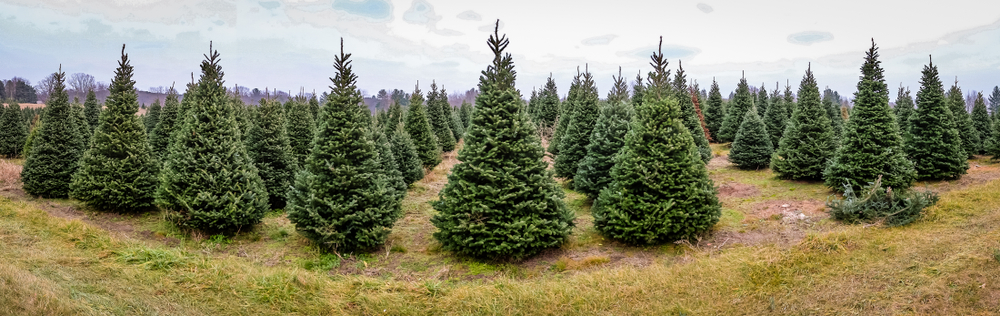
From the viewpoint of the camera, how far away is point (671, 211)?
11.4 metres

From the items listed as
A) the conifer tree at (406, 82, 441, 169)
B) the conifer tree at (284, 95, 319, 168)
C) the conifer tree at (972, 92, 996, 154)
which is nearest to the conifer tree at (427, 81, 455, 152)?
the conifer tree at (406, 82, 441, 169)

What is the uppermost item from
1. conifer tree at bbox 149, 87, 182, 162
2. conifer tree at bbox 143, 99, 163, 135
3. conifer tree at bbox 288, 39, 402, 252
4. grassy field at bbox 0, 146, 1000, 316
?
conifer tree at bbox 143, 99, 163, 135

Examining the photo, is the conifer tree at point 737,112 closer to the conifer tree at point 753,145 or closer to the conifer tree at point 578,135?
the conifer tree at point 753,145

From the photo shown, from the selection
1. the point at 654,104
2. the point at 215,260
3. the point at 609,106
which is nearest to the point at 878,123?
the point at 609,106

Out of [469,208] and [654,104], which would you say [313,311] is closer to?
[469,208]

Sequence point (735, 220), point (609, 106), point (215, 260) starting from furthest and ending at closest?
1. point (609, 106)
2. point (735, 220)
3. point (215, 260)

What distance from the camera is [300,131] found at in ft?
63.2

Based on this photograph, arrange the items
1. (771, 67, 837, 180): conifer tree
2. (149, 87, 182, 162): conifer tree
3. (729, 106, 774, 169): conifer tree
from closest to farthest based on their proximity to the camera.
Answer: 1. (771, 67, 837, 180): conifer tree
2. (149, 87, 182, 162): conifer tree
3. (729, 106, 774, 169): conifer tree

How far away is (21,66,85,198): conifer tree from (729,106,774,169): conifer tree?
29.1 meters

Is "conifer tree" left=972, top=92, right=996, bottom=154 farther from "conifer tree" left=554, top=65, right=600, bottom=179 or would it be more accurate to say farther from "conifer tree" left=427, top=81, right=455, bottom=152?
"conifer tree" left=427, top=81, right=455, bottom=152

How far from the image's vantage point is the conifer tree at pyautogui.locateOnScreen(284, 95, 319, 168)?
18.9 metres

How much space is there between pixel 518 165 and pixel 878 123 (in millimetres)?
14387

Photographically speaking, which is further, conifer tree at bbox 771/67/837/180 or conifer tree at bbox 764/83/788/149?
conifer tree at bbox 764/83/788/149

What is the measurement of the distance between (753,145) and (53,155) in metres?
30.8
